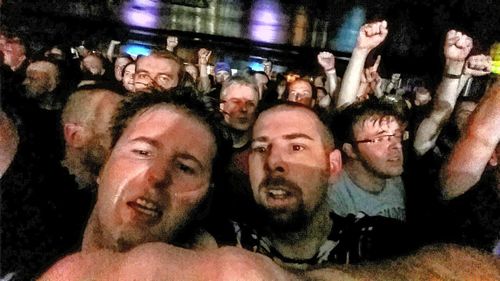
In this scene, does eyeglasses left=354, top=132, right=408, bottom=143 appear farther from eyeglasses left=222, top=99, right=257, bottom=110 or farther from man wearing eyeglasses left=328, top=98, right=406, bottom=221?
eyeglasses left=222, top=99, right=257, bottom=110

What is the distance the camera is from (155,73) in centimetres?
90

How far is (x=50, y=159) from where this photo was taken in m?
0.85

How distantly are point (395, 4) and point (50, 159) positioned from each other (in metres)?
0.60

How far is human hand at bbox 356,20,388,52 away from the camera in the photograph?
37.0 inches

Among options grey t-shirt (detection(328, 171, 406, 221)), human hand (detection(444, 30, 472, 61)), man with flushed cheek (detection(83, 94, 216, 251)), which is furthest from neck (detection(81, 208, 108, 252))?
human hand (detection(444, 30, 472, 61))

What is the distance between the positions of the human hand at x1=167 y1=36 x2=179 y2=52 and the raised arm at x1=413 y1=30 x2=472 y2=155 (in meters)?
0.40

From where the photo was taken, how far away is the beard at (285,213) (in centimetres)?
83

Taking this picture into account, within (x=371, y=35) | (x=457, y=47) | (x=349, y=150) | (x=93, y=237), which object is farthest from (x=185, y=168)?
(x=457, y=47)

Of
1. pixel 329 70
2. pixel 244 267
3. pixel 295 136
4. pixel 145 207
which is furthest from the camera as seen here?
pixel 329 70

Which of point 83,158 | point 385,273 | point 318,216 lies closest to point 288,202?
point 318,216

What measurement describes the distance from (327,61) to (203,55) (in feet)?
0.64

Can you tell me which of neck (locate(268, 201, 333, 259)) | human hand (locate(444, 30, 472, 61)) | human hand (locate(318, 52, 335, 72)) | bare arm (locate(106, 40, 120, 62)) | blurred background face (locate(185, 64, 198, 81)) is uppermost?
human hand (locate(444, 30, 472, 61))

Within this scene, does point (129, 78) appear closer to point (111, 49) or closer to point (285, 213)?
point (111, 49)

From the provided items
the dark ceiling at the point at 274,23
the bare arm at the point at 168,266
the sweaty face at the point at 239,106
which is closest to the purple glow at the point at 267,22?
the dark ceiling at the point at 274,23
